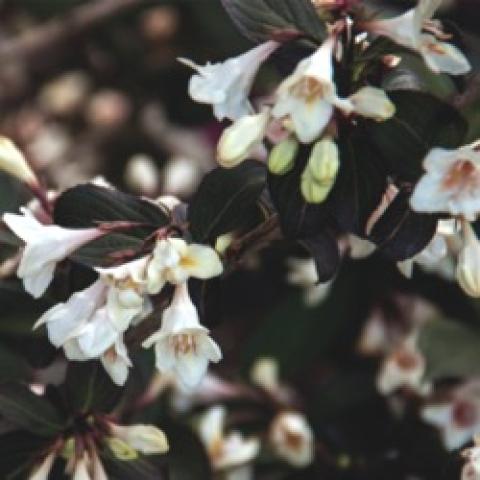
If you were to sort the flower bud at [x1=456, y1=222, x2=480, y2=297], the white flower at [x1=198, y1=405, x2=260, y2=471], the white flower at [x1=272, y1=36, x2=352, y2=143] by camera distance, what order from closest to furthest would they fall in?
the white flower at [x1=272, y1=36, x2=352, y2=143] < the flower bud at [x1=456, y1=222, x2=480, y2=297] < the white flower at [x1=198, y1=405, x2=260, y2=471]

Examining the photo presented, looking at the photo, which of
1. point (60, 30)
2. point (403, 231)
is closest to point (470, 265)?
point (403, 231)

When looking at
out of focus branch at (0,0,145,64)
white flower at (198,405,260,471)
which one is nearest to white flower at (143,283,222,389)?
white flower at (198,405,260,471)

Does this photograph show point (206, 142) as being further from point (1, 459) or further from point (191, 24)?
point (1, 459)

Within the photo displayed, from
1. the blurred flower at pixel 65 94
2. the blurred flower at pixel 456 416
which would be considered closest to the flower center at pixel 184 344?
the blurred flower at pixel 456 416

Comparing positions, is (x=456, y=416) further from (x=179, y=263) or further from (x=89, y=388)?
(x=179, y=263)

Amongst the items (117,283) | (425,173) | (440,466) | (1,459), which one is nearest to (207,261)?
(117,283)

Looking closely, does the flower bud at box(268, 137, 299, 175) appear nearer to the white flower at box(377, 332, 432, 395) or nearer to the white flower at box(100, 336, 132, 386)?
the white flower at box(100, 336, 132, 386)
